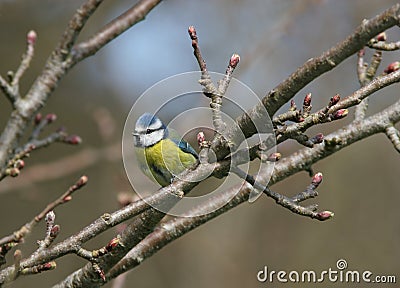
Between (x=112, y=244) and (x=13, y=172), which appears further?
(x=13, y=172)

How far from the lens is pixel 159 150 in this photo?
8.91ft

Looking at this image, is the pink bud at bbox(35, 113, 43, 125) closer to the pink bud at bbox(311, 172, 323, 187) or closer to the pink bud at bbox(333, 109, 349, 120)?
the pink bud at bbox(311, 172, 323, 187)

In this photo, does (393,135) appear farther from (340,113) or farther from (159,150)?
(159,150)

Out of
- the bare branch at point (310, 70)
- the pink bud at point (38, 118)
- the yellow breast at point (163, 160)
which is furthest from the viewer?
the pink bud at point (38, 118)

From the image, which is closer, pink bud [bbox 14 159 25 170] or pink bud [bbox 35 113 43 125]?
pink bud [bbox 14 159 25 170]

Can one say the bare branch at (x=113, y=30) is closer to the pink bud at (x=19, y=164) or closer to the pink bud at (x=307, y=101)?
the pink bud at (x=19, y=164)

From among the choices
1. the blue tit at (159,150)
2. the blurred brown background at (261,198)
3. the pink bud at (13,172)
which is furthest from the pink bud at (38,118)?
the blurred brown background at (261,198)

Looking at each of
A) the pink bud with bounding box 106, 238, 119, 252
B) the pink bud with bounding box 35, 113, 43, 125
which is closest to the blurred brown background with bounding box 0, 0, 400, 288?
the pink bud with bounding box 35, 113, 43, 125

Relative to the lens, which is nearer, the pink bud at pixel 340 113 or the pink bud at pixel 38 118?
the pink bud at pixel 340 113

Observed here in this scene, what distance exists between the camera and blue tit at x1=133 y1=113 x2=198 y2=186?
2.52m

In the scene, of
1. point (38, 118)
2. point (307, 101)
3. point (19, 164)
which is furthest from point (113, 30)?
point (307, 101)

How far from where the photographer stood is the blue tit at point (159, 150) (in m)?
2.52

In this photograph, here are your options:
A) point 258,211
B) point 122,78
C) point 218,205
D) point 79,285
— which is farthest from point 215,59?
point 79,285

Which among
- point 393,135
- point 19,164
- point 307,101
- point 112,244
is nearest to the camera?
point 307,101
